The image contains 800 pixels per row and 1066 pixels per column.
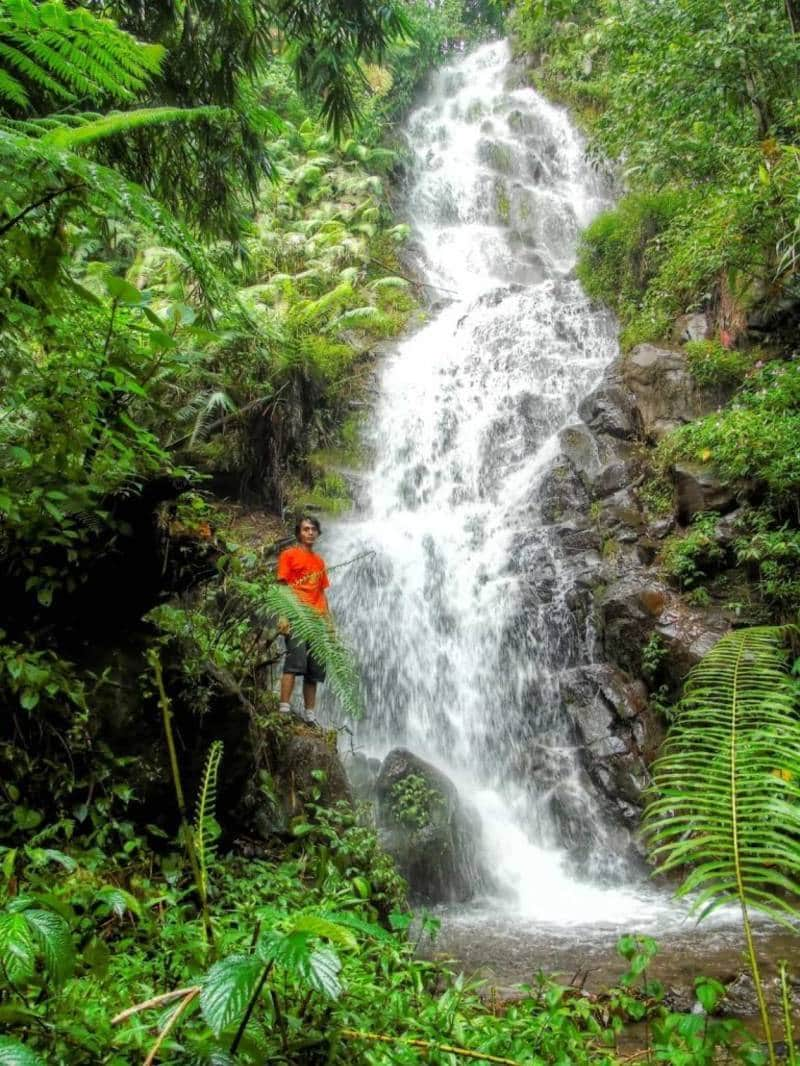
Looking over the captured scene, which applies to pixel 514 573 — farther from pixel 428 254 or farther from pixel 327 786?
pixel 428 254

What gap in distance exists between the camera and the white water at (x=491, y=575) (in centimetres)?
668

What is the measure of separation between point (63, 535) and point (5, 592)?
0.36m

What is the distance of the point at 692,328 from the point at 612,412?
64.8 inches

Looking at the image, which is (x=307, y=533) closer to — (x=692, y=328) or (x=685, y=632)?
(x=685, y=632)

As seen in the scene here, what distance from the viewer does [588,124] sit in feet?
59.2

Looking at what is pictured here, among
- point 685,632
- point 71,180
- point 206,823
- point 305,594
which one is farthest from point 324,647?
point 685,632

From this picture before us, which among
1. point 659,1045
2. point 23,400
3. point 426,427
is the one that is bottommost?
point 659,1045

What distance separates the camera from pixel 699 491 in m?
8.03

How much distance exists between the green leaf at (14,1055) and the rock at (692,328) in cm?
1018

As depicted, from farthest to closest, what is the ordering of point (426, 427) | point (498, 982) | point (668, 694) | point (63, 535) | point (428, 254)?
point (428, 254), point (426, 427), point (668, 694), point (498, 982), point (63, 535)

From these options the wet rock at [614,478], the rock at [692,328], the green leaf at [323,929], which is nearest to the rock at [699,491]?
the wet rock at [614,478]

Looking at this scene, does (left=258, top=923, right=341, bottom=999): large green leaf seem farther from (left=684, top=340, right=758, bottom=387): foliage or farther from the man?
(left=684, top=340, right=758, bottom=387): foliage

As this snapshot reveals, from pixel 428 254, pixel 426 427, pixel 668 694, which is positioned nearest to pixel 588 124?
pixel 428 254

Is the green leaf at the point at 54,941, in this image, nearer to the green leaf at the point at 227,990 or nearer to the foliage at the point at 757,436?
the green leaf at the point at 227,990
